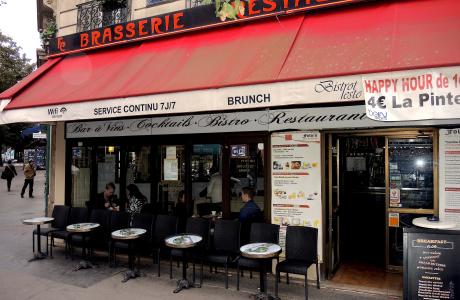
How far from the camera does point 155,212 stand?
8.08 m

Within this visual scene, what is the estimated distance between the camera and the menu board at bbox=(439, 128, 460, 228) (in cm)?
562

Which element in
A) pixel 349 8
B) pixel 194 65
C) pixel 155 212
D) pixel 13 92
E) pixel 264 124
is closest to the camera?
pixel 349 8

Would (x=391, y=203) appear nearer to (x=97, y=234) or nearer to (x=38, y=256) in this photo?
(x=97, y=234)

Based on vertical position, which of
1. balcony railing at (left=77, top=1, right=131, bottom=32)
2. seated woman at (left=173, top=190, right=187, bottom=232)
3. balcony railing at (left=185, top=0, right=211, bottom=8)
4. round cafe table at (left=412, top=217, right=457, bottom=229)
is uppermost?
balcony railing at (left=77, top=1, right=131, bottom=32)

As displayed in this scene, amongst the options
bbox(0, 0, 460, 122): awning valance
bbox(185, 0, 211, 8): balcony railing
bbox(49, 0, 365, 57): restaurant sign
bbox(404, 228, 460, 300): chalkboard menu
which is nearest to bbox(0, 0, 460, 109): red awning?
bbox(0, 0, 460, 122): awning valance

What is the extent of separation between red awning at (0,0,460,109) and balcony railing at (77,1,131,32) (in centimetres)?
138

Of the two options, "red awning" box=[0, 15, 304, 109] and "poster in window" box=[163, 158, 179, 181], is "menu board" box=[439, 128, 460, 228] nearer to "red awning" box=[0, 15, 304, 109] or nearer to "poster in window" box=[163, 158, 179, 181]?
"red awning" box=[0, 15, 304, 109]

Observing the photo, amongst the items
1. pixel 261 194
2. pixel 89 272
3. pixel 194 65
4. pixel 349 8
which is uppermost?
pixel 349 8

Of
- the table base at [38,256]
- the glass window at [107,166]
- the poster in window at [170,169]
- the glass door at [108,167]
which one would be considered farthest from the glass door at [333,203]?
the table base at [38,256]

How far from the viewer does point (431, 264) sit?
15.6 ft

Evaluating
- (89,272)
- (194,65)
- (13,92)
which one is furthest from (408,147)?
(13,92)

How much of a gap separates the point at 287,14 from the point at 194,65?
5.46ft

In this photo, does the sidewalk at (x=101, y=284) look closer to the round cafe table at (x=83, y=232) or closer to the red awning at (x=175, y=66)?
the round cafe table at (x=83, y=232)

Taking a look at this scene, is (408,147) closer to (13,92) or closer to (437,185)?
(437,185)
